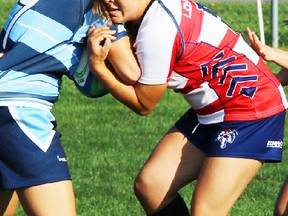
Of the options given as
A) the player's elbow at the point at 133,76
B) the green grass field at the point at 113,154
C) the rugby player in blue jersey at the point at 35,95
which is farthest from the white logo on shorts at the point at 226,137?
the green grass field at the point at 113,154

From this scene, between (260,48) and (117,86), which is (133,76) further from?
(260,48)

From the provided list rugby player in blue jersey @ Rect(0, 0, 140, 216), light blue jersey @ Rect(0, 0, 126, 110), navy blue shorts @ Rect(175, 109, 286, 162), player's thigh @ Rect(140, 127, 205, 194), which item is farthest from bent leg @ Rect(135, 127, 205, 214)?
light blue jersey @ Rect(0, 0, 126, 110)

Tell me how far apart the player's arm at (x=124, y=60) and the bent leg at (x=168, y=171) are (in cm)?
61

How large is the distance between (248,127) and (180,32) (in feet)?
2.10

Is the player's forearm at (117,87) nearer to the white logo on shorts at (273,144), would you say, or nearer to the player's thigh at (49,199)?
the player's thigh at (49,199)

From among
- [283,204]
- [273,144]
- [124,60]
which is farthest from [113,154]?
[124,60]

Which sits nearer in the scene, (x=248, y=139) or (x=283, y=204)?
(x=248, y=139)

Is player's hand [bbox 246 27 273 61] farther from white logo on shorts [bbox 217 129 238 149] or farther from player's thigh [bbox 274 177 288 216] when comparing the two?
player's thigh [bbox 274 177 288 216]

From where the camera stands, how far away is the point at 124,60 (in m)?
5.17

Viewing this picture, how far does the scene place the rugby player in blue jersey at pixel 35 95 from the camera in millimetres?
4969

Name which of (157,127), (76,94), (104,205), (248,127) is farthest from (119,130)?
(248,127)

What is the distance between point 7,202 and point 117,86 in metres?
0.80

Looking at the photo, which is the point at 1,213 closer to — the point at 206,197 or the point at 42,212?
the point at 42,212

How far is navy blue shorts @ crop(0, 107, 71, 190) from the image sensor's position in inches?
196
